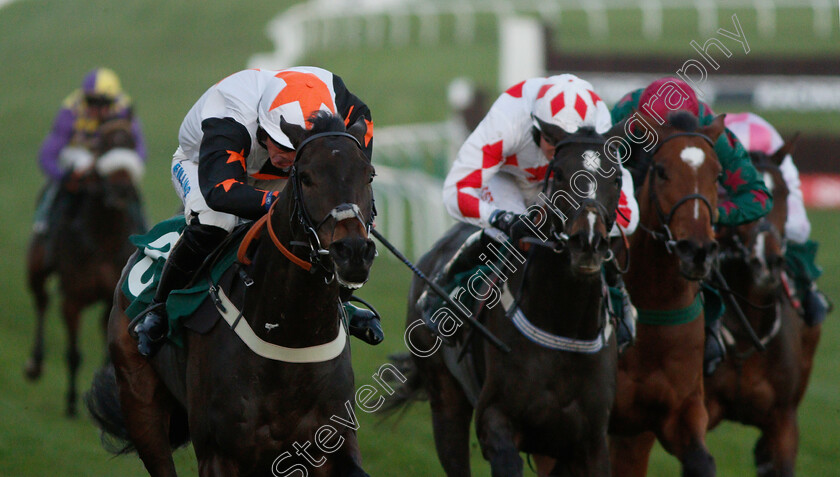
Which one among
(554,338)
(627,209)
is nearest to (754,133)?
(627,209)

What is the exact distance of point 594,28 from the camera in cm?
2483

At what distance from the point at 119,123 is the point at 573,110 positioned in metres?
4.89

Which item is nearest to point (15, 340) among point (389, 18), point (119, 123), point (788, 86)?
point (119, 123)

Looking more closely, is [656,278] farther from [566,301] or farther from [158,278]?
[158,278]

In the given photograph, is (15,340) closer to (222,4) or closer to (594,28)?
(594,28)

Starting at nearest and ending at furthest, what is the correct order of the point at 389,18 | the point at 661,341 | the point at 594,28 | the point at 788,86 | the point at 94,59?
the point at 661,341 → the point at 788,86 → the point at 389,18 → the point at 594,28 → the point at 94,59

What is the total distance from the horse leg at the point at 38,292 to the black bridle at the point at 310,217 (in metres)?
5.67

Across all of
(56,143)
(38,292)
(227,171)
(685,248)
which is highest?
(227,171)

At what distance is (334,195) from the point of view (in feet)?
10.4

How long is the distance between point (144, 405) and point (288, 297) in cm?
116

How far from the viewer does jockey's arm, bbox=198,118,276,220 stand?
3.58m

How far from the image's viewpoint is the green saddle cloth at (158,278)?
3.90 m

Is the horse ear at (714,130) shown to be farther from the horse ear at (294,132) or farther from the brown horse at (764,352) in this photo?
the horse ear at (294,132)

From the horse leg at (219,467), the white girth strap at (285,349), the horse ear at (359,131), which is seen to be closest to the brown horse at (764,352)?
the white girth strap at (285,349)
